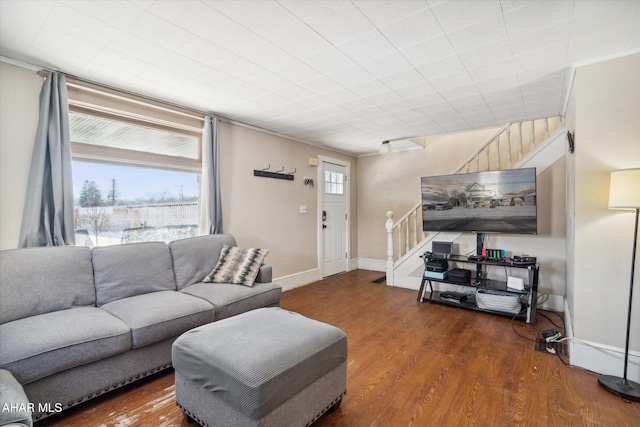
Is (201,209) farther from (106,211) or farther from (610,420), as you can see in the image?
(610,420)

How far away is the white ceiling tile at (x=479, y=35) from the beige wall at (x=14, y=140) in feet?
10.5

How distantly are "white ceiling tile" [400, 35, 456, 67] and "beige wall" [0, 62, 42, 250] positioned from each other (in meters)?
2.93

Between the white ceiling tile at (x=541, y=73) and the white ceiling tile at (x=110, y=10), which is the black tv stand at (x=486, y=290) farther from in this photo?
the white ceiling tile at (x=110, y=10)

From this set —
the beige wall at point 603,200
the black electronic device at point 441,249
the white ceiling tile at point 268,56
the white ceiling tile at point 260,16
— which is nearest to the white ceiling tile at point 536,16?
the beige wall at point 603,200

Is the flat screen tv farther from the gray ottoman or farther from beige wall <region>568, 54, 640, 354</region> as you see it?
the gray ottoman

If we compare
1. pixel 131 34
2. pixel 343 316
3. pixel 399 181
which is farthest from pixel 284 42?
pixel 399 181

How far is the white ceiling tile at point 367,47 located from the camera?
1.98 m

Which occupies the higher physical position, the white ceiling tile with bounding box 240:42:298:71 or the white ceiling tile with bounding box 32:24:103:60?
the white ceiling tile with bounding box 32:24:103:60

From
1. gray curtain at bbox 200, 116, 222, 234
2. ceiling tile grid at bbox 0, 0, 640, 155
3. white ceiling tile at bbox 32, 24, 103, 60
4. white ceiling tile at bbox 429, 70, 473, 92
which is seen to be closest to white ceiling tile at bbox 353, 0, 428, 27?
ceiling tile grid at bbox 0, 0, 640, 155

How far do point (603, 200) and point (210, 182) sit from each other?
3.61 meters

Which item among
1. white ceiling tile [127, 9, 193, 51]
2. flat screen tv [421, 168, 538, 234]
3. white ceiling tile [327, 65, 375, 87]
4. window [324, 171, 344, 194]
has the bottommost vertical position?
flat screen tv [421, 168, 538, 234]

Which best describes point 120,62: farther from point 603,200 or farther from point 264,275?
point 603,200

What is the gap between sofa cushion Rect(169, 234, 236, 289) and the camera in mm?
2900

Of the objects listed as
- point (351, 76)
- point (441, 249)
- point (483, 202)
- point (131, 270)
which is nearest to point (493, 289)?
point (441, 249)
